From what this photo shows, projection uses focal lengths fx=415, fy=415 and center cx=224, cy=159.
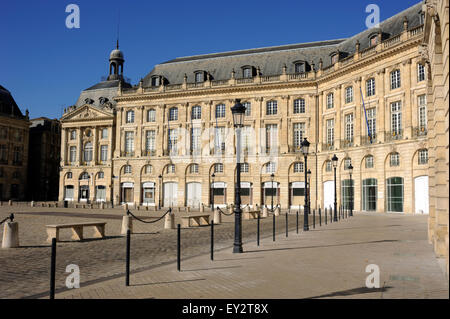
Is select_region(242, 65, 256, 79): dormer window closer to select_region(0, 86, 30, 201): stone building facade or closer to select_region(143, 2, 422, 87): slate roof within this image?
select_region(143, 2, 422, 87): slate roof

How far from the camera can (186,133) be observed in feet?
180

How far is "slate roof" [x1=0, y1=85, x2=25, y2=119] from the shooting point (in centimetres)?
7331

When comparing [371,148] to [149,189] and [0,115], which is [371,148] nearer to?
[149,189]

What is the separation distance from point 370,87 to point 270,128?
1342 centimetres

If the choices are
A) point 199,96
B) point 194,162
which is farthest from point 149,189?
point 199,96

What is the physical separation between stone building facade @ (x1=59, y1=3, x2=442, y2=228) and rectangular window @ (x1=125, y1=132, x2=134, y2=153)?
0.47 feet

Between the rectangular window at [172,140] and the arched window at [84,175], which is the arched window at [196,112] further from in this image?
the arched window at [84,175]

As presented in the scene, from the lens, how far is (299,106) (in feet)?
165

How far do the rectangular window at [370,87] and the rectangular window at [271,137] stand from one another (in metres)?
12.4

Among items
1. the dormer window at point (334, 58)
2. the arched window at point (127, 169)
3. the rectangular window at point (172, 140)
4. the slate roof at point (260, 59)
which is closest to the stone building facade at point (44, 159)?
the arched window at point (127, 169)

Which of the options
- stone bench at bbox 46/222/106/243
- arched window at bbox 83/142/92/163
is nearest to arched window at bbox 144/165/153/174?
arched window at bbox 83/142/92/163

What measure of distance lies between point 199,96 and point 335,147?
19221 mm
